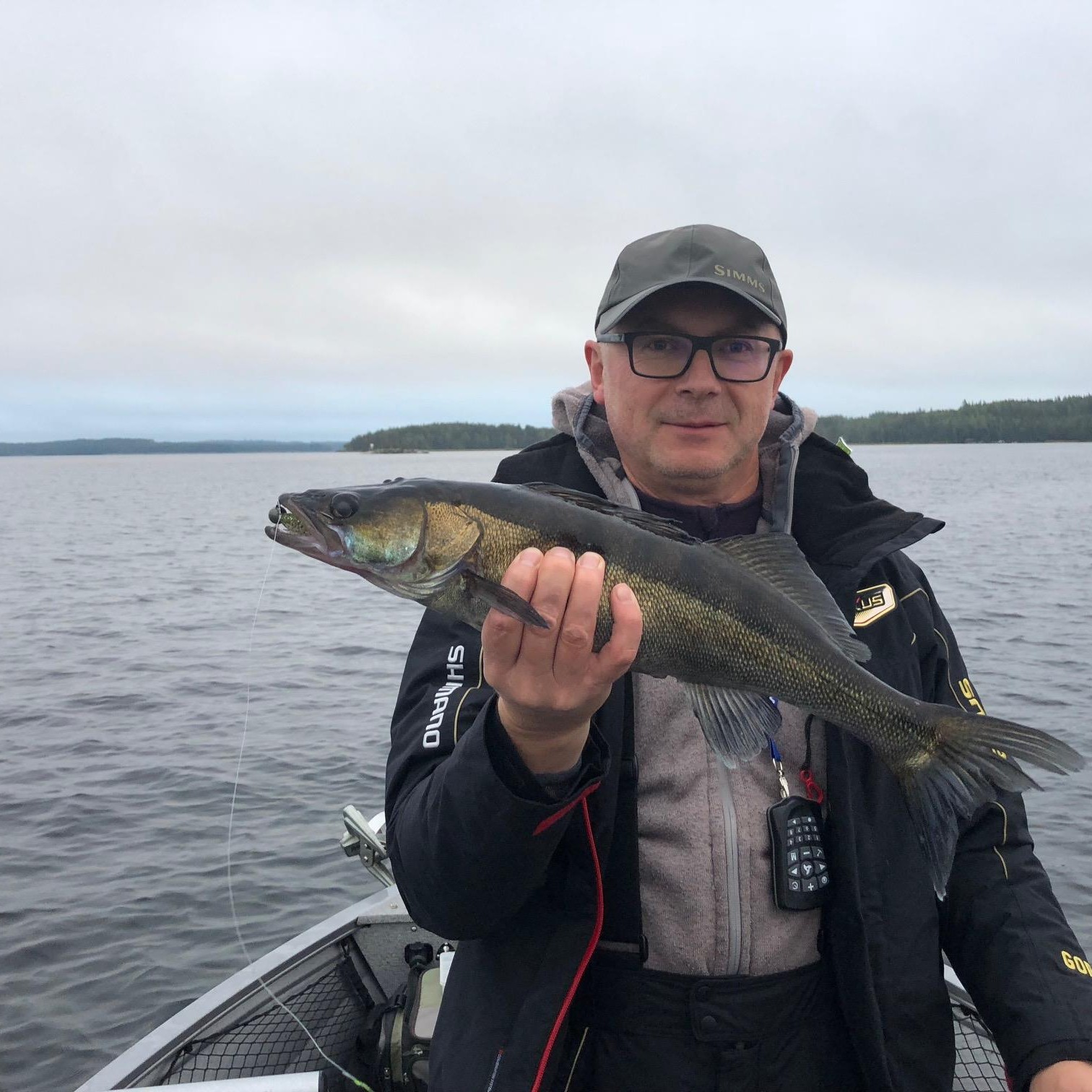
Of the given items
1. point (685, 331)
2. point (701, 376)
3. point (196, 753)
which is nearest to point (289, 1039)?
point (701, 376)

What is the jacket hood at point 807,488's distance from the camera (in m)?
3.34

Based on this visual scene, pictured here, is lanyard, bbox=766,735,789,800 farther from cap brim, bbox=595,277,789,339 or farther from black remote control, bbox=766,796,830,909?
cap brim, bbox=595,277,789,339

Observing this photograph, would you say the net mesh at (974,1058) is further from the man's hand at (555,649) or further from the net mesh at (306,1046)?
the man's hand at (555,649)

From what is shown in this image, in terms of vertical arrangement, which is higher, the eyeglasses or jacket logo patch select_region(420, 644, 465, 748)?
the eyeglasses

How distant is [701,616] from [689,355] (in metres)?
1.06

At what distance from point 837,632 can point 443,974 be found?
2.68m

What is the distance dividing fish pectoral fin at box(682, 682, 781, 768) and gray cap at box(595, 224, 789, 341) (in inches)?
55.0

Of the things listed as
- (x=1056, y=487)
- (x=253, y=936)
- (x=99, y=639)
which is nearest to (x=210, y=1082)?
(x=253, y=936)

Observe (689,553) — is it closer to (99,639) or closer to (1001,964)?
(1001,964)

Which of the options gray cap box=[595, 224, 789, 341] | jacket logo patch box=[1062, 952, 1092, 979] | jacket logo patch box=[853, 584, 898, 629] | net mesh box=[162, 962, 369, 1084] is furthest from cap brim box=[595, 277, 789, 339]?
net mesh box=[162, 962, 369, 1084]

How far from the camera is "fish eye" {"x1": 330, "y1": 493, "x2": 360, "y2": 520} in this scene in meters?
2.95

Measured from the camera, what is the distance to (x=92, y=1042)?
7008mm

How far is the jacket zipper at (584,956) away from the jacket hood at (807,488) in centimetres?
124

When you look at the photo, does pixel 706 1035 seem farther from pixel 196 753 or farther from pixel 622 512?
pixel 196 753
